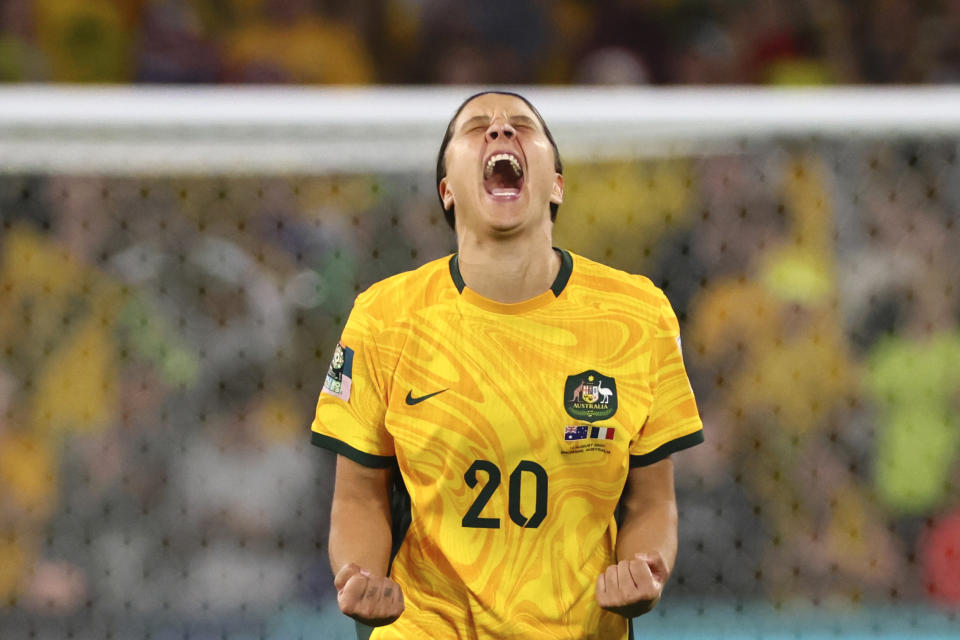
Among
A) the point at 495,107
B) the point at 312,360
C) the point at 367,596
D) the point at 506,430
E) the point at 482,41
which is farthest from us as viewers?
the point at 482,41

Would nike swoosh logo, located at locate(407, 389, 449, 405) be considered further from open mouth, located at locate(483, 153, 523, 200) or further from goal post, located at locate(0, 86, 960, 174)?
goal post, located at locate(0, 86, 960, 174)

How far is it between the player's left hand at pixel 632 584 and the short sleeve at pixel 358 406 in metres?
0.37

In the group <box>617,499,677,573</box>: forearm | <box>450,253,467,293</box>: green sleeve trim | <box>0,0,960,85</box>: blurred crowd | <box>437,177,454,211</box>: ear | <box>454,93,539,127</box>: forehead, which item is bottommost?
<box>617,499,677,573</box>: forearm

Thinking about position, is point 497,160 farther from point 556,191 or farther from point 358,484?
point 358,484

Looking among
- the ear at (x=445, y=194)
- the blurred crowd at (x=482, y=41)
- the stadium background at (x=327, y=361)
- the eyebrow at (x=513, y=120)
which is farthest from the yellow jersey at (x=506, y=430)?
the blurred crowd at (x=482, y=41)

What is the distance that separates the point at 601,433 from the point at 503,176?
1.31 feet

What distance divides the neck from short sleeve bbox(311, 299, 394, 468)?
162 mm

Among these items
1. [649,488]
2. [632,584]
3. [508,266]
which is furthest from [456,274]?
[632,584]

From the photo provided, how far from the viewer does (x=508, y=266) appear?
5.21ft

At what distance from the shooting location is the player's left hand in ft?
4.46

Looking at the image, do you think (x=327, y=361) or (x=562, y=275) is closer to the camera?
(x=562, y=275)

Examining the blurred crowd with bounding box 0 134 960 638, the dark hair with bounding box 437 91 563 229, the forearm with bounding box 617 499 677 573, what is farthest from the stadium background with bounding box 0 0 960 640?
the forearm with bounding box 617 499 677 573

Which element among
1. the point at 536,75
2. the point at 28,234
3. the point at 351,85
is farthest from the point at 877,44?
the point at 28,234

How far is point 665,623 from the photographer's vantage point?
2.92 metres
